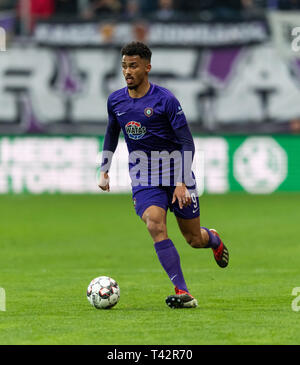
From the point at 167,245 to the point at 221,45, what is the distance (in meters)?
17.8

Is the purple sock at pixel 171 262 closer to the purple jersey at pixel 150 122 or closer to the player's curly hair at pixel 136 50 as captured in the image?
the purple jersey at pixel 150 122

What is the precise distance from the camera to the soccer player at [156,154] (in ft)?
27.8

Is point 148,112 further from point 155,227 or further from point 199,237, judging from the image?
point 199,237

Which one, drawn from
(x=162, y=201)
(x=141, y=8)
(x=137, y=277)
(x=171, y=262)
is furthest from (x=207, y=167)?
(x=171, y=262)

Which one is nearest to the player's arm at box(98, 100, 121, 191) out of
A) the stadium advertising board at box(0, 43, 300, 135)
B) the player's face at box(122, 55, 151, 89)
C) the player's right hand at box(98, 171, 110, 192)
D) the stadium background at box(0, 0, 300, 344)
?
the player's right hand at box(98, 171, 110, 192)

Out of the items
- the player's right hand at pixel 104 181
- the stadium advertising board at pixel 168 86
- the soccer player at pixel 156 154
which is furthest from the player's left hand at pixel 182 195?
the stadium advertising board at pixel 168 86

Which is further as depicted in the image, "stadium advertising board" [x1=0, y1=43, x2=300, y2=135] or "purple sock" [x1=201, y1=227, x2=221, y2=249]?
"stadium advertising board" [x1=0, y1=43, x2=300, y2=135]

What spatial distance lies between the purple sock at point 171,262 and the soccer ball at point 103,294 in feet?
1.62

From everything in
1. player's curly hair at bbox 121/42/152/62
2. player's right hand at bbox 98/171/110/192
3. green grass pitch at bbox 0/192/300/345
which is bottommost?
green grass pitch at bbox 0/192/300/345

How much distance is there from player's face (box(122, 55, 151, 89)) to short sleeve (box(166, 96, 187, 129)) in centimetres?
33

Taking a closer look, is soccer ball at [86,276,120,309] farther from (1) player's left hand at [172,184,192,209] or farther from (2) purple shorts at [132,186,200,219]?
(1) player's left hand at [172,184,192,209]

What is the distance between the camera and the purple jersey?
339 inches

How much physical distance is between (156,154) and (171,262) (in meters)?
1.05

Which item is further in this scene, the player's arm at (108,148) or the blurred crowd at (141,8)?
the blurred crowd at (141,8)
